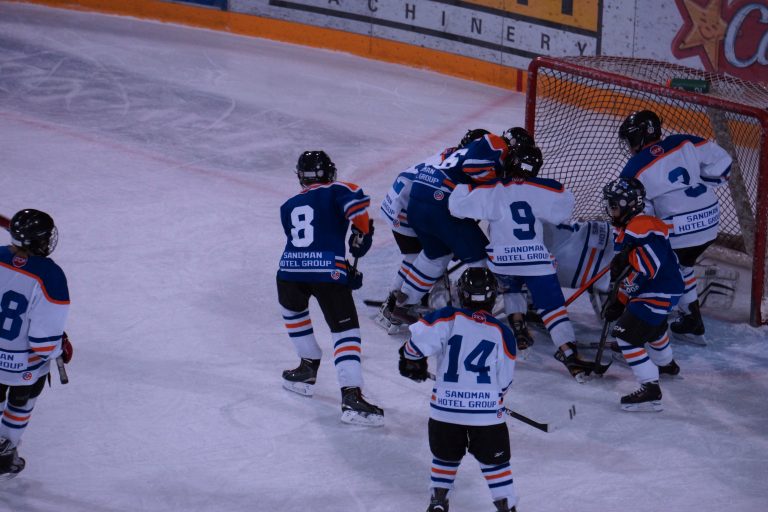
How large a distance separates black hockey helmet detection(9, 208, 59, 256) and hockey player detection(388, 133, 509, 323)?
1924mm

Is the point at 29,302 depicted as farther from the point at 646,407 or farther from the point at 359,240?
the point at 646,407

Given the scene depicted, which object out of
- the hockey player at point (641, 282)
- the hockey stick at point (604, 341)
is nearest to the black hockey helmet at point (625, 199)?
the hockey player at point (641, 282)

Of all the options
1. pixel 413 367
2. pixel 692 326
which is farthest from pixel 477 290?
pixel 692 326

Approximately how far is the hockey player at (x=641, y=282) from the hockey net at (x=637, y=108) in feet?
3.50

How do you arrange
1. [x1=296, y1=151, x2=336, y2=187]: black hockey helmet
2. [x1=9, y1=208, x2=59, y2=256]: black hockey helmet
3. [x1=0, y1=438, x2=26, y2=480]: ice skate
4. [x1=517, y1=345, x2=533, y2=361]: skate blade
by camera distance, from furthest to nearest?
[x1=517, y1=345, x2=533, y2=361]: skate blade, [x1=296, y1=151, x2=336, y2=187]: black hockey helmet, [x1=0, y1=438, x2=26, y2=480]: ice skate, [x1=9, y1=208, x2=59, y2=256]: black hockey helmet

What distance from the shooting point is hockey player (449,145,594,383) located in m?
5.32

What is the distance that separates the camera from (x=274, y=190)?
767 centimetres

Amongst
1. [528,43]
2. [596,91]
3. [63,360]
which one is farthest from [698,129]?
[63,360]

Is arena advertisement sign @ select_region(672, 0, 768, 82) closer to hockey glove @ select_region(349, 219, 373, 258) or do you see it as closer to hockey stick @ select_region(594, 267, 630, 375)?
hockey stick @ select_region(594, 267, 630, 375)

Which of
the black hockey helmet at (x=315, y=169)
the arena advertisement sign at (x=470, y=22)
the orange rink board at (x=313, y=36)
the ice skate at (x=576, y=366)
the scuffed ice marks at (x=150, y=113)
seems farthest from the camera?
the orange rink board at (x=313, y=36)

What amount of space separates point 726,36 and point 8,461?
234 inches

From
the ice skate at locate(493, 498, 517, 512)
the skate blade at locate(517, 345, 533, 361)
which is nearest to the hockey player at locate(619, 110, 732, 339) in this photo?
the skate blade at locate(517, 345, 533, 361)

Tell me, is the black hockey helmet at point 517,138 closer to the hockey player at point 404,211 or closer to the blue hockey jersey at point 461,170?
the blue hockey jersey at point 461,170

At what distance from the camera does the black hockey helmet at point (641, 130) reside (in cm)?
561
